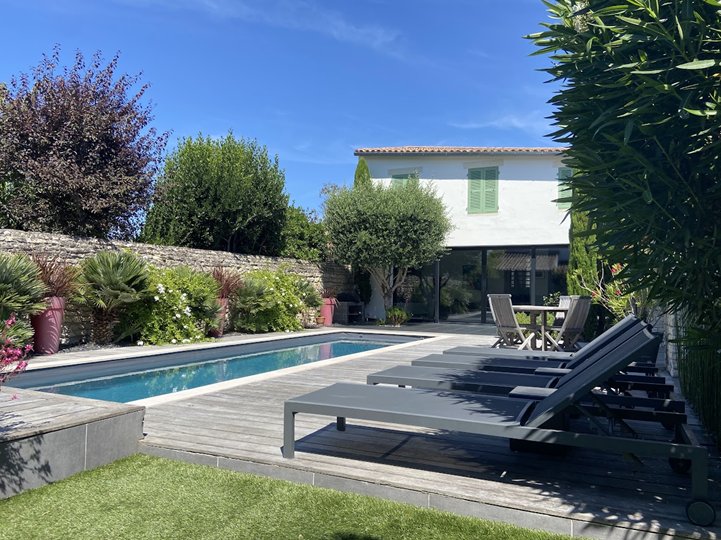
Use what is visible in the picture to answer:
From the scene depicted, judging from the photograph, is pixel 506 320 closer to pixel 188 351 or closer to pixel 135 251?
pixel 188 351

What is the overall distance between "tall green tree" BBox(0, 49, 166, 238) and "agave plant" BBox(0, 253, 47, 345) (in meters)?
3.76

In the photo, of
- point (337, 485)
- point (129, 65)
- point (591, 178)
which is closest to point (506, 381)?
point (337, 485)

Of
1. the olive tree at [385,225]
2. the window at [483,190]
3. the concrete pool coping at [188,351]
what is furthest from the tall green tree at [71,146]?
the window at [483,190]

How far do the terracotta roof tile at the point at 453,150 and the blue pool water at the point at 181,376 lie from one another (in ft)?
27.5

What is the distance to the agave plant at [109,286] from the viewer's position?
9.40m

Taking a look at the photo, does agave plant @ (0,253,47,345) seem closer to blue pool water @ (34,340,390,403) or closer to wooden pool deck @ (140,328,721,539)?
blue pool water @ (34,340,390,403)

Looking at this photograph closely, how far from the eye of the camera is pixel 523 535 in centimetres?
257

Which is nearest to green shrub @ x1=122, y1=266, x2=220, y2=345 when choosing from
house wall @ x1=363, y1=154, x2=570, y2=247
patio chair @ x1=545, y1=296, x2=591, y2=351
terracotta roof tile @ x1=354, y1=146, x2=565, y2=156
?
patio chair @ x1=545, y1=296, x2=591, y2=351

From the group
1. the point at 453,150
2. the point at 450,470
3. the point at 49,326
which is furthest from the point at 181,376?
the point at 453,150

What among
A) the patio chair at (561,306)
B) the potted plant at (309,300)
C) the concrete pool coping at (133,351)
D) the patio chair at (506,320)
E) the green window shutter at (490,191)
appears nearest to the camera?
the concrete pool coping at (133,351)

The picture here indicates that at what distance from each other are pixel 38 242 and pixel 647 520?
10.0 m

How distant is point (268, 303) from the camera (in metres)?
13.2

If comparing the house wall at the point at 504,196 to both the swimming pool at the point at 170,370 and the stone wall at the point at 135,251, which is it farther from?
the swimming pool at the point at 170,370

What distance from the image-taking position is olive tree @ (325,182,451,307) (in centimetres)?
1591
